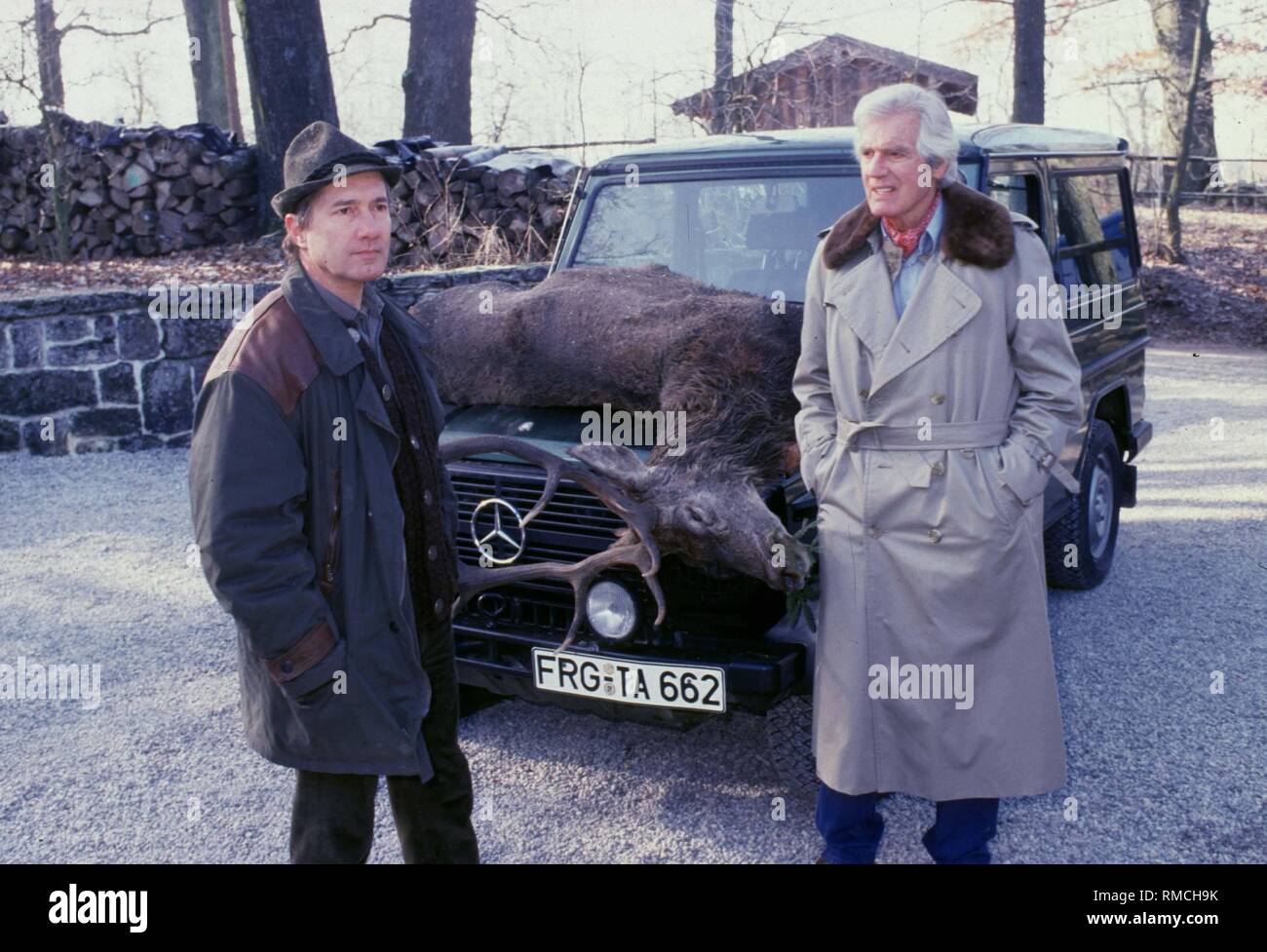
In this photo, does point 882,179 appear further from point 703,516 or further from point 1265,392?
point 1265,392

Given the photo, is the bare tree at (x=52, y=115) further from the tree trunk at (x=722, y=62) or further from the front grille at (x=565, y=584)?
the front grille at (x=565, y=584)

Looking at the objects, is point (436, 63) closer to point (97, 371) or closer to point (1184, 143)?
point (97, 371)

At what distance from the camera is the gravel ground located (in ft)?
12.2

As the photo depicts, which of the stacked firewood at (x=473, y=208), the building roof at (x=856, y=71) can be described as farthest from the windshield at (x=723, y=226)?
the building roof at (x=856, y=71)

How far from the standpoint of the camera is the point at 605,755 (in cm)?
435

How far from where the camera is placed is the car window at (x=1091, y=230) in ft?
18.1

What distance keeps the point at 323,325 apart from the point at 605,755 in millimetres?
2213

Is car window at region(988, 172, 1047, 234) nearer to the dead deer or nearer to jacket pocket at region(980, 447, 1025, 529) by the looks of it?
the dead deer

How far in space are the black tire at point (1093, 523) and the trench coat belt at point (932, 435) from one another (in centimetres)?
275

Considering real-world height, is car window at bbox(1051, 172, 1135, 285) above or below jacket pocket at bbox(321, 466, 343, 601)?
above

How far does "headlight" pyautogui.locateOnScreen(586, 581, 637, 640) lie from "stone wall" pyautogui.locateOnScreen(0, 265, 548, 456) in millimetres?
5426

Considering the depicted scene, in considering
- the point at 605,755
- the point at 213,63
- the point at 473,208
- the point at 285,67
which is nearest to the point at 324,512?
A: the point at 605,755

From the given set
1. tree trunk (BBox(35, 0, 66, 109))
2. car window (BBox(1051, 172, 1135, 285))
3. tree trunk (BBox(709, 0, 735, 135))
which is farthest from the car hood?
tree trunk (BBox(35, 0, 66, 109))

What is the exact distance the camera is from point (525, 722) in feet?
15.3
